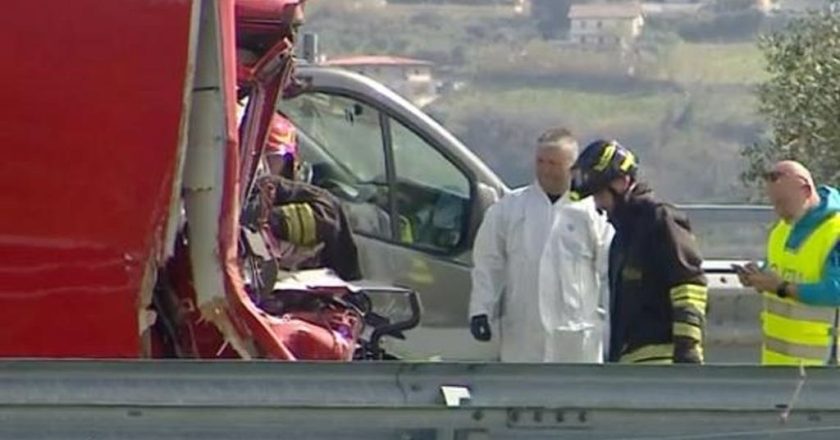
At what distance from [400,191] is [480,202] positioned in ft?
1.36

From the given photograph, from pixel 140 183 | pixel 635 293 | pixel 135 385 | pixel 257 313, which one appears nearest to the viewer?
pixel 135 385

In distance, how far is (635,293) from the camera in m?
7.15

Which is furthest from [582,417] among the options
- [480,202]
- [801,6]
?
[801,6]

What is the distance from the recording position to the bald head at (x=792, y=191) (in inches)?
277

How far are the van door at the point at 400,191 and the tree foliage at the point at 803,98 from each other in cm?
655

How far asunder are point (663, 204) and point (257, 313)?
2.47 meters

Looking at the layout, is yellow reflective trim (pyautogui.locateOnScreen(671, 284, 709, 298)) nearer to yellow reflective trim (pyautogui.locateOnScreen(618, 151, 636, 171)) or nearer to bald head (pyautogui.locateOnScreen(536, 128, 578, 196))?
yellow reflective trim (pyautogui.locateOnScreen(618, 151, 636, 171))

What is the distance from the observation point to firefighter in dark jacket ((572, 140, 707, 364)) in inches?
274

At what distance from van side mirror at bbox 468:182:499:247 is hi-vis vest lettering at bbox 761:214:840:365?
266cm

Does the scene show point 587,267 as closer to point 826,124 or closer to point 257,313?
point 257,313

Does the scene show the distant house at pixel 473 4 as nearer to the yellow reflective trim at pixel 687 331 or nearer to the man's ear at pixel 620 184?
the man's ear at pixel 620 184

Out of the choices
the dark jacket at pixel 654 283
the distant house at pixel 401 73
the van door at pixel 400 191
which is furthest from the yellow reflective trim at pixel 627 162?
the distant house at pixel 401 73

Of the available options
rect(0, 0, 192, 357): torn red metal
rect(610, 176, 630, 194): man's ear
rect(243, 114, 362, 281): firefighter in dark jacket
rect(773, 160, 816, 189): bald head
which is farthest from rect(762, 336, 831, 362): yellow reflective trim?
rect(0, 0, 192, 357): torn red metal

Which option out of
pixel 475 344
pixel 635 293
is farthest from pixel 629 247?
pixel 475 344
